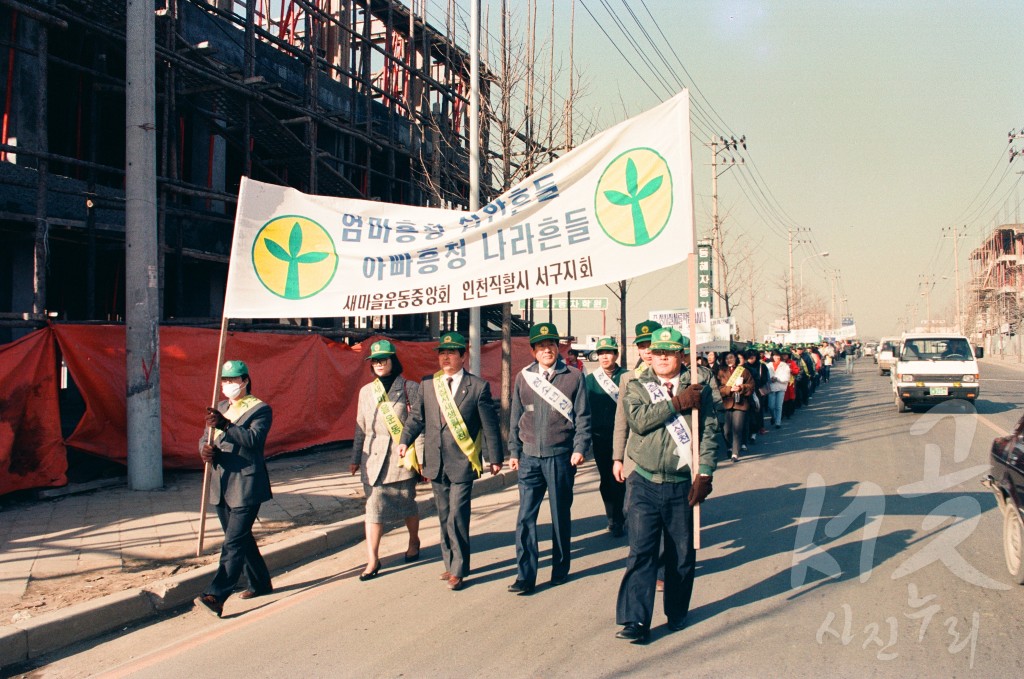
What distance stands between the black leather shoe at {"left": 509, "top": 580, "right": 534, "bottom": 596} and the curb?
2191 mm

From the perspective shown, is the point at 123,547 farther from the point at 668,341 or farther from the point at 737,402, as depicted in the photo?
the point at 737,402

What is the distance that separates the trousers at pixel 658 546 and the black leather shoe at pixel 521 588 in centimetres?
97

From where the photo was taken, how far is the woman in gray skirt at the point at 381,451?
19.2 feet

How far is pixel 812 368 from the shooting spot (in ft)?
87.0

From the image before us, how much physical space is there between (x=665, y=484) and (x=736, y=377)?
27.1 feet

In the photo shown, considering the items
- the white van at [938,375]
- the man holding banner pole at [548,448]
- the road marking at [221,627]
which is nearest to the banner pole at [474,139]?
the man holding banner pole at [548,448]

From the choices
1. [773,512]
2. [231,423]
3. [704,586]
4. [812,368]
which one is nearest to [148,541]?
[231,423]

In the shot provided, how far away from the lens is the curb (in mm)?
4465

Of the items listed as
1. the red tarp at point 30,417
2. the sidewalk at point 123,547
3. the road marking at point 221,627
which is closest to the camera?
the road marking at point 221,627

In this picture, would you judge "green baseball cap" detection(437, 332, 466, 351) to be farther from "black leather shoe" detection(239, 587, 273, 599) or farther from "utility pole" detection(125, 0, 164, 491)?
"utility pole" detection(125, 0, 164, 491)

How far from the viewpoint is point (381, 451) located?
5910mm

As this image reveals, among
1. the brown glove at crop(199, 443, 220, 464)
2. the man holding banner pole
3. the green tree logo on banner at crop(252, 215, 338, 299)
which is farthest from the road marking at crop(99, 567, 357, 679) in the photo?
the green tree logo on banner at crop(252, 215, 338, 299)

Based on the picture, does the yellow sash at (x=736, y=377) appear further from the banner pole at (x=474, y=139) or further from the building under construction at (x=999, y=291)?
the building under construction at (x=999, y=291)

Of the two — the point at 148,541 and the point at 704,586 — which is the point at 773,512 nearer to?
the point at 704,586
